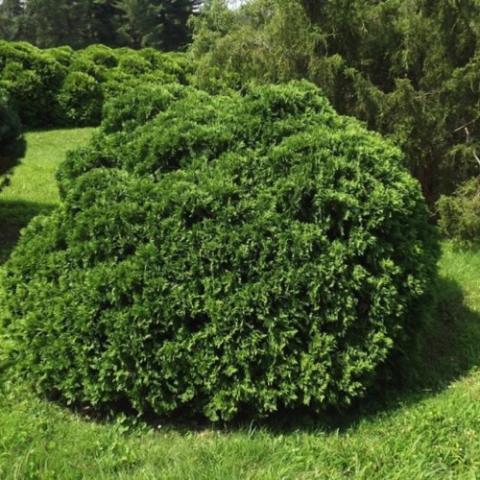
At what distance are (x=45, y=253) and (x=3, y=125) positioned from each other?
8.53 feet

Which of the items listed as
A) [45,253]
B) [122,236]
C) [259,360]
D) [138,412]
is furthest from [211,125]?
[138,412]

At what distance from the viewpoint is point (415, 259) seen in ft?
11.1

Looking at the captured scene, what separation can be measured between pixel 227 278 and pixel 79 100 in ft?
40.0

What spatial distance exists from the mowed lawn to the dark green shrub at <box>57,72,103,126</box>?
457 inches

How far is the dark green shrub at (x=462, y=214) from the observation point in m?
5.82

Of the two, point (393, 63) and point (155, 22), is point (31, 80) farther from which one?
point (155, 22)

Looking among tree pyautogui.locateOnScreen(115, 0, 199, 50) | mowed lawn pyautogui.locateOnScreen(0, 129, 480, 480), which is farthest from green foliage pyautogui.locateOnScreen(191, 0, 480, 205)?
tree pyautogui.locateOnScreen(115, 0, 199, 50)

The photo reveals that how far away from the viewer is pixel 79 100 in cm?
1416

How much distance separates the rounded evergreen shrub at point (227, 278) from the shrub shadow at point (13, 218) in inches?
88.3

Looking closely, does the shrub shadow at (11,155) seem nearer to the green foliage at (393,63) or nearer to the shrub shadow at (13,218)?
the shrub shadow at (13,218)

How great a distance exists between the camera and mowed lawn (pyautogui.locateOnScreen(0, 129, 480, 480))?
276 centimetres

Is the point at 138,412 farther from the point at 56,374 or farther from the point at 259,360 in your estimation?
the point at 259,360

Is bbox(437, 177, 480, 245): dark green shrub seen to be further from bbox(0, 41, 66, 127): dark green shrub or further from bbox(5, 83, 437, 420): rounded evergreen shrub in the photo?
bbox(0, 41, 66, 127): dark green shrub

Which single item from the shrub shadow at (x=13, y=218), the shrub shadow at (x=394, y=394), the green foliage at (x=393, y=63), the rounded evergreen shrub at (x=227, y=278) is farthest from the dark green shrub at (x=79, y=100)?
the shrub shadow at (x=394, y=394)
